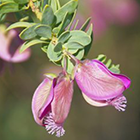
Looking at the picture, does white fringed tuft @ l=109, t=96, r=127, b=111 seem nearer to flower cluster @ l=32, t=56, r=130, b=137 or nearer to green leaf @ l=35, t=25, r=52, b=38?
flower cluster @ l=32, t=56, r=130, b=137

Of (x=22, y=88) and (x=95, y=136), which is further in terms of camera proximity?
(x=95, y=136)

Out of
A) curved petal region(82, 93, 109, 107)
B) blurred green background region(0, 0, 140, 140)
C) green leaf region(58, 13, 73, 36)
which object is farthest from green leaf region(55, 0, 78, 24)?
blurred green background region(0, 0, 140, 140)

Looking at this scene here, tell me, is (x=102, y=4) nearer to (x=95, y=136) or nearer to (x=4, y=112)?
(x=4, y=112)

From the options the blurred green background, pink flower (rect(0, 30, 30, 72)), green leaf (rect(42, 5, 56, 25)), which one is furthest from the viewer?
the blurred green background

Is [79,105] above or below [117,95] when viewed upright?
below

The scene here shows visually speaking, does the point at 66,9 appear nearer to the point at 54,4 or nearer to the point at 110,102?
the point at 54,4

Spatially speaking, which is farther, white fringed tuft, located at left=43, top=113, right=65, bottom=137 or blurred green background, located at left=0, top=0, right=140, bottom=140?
blurred green background, located at left=0, top=0, right=140, bottom=140

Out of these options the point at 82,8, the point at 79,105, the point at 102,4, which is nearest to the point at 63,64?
the point at 82,8
